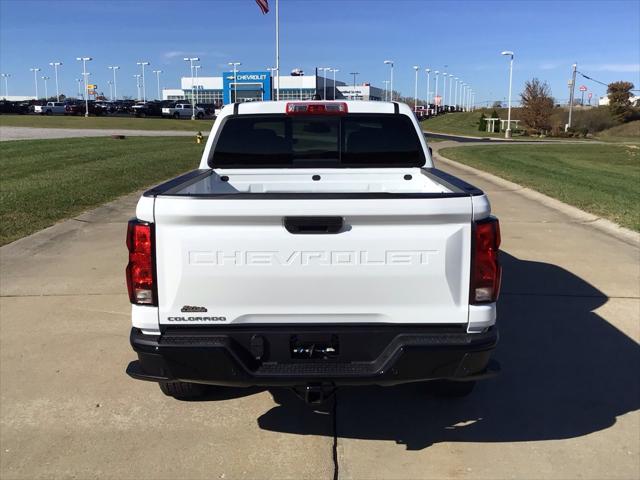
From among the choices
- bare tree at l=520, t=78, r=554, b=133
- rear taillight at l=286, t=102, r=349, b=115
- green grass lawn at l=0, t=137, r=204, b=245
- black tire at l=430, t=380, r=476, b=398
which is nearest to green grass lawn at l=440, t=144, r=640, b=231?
rear taillight at l=286, t=102, r=349, b=115

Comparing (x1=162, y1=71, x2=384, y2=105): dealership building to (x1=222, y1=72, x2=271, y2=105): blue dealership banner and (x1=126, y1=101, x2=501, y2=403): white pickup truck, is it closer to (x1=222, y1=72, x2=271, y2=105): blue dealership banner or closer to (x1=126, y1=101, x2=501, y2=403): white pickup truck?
(x1=222, y1=72, x2=271, y2=105): blue dealership banner

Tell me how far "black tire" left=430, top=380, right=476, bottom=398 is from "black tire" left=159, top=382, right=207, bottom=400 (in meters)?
1.52

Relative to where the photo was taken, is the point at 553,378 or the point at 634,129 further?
the point at 634,129

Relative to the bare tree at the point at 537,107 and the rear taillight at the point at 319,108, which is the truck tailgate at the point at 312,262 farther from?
the bare tree at the point at 537,107

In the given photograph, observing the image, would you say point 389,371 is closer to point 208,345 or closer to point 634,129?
point 208,345

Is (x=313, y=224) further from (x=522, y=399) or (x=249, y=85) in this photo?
(x=249, y=85)

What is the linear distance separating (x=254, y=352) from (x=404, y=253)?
0.87m

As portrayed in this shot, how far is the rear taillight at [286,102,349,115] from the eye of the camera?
4.79m

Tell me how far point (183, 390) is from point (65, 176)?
38.6 ft

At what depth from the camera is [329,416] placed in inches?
154

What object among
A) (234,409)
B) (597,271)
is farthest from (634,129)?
(234,409)

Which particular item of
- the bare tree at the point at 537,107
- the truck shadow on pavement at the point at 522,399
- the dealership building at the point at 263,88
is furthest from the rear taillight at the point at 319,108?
the dealership building at the point at 263,88

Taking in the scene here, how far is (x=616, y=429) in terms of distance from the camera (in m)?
3.75

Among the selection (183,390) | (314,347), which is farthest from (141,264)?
(183,390)
